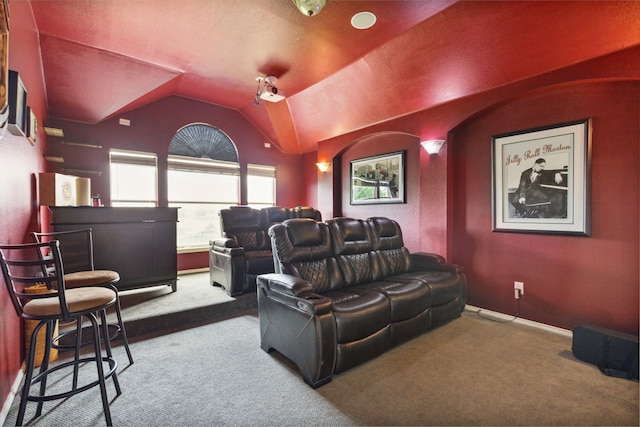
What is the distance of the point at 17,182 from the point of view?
2119mm

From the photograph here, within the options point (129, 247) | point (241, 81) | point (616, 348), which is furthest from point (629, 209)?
point (129, 247)

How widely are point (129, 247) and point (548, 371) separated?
434 centimetres

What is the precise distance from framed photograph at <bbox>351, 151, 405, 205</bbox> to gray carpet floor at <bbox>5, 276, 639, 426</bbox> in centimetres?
238

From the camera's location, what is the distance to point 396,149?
4465 mm

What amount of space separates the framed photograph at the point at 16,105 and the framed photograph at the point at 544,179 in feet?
14.4

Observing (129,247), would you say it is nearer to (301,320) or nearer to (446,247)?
(301,320)

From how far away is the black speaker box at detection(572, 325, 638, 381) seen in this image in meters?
2.10

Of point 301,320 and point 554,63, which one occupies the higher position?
point 554,63

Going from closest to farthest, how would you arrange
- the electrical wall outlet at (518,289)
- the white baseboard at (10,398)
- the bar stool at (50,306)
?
the bar stool at (50,306)
the white baseboard at (10,398)
the electrical wall outlet at (518,289)

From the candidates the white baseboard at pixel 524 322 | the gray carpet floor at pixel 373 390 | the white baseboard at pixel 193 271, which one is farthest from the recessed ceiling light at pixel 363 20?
the white baseboard at pixel 193 271

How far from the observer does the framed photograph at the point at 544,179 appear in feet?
9.00

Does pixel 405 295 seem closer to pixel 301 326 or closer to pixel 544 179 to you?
pixel 301 326

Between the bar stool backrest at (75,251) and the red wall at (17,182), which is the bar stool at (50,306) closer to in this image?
the red wall at (17,182)

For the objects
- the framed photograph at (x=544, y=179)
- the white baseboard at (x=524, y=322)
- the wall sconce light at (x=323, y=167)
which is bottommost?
the white baseboard at (x=524, y=322)
